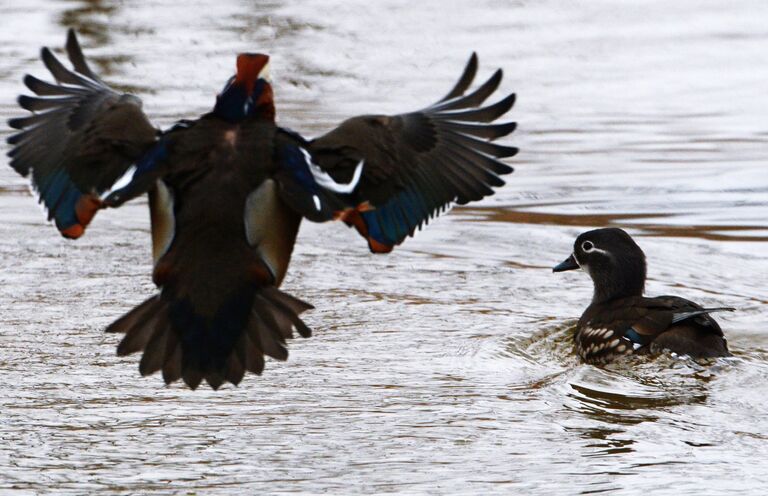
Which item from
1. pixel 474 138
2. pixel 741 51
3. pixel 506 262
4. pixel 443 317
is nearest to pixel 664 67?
pixel 741 51

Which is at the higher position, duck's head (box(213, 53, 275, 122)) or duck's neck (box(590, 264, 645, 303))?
duck's head (box(213, 53, 275, 122))

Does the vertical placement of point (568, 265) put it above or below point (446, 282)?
above

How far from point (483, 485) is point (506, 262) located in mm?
3693

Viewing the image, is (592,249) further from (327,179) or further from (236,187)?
(236,187)

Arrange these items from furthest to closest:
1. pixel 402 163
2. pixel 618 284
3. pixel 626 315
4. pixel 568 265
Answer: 1. pixel 568 265
2. pixel 618 284
3. pixel 626 315
4. pixel 402 163

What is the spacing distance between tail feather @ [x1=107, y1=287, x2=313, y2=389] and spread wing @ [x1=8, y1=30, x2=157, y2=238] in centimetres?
46

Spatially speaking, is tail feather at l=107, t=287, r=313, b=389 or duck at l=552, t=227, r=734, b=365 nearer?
tail feather at l=107, t=287, r=313, b=389

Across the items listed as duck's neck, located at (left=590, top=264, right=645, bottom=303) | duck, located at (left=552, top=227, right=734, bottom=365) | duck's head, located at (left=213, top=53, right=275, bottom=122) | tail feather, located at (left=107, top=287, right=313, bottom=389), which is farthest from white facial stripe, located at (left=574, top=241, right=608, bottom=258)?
tail feather, located at (left=107, top=287, right=313, bottom=389)

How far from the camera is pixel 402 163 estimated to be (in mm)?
5793

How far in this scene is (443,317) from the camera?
7.93 metres

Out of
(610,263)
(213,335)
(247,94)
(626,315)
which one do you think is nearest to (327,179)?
(247,94)

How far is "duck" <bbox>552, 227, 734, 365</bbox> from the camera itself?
738 centimetres

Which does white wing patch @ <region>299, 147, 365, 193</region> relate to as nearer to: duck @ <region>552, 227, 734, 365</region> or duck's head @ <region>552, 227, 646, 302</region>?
duck @ <region>552, 227, 734, 365</region>

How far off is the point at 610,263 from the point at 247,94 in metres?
3.29
